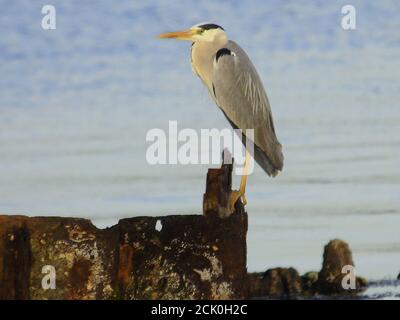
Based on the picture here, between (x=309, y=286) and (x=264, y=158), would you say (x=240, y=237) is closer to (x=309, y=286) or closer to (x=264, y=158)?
(x=264, y=158)

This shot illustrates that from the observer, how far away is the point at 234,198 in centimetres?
1065

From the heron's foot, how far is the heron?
7.24ft

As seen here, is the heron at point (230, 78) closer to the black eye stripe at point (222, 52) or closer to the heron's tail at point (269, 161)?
the black eye stripe at point (222, 52)

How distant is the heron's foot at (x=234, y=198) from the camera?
33.4 ft

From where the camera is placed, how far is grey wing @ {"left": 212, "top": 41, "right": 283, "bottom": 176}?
1399 centimetres

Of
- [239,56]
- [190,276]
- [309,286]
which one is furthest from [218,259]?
[309,286]

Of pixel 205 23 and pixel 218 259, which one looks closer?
pixel 218 259

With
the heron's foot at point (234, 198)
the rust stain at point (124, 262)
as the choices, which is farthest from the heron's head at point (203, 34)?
the rust stain at point (124, 262)

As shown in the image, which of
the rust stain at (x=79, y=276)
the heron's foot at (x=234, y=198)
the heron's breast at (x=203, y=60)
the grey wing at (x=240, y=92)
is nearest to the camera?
the rust stain at (x=79, y=276)

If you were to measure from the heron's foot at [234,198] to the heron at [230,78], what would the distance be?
2207 mm

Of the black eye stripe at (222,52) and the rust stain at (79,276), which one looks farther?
the black eye stripe at (222,52)

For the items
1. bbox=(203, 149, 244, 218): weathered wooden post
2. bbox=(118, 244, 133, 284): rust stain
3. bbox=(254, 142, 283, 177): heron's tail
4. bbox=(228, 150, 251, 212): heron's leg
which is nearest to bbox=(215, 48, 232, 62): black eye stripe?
bbox=(254, 142, 283, 177): heron's tail

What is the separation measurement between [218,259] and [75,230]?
5.37 feet
